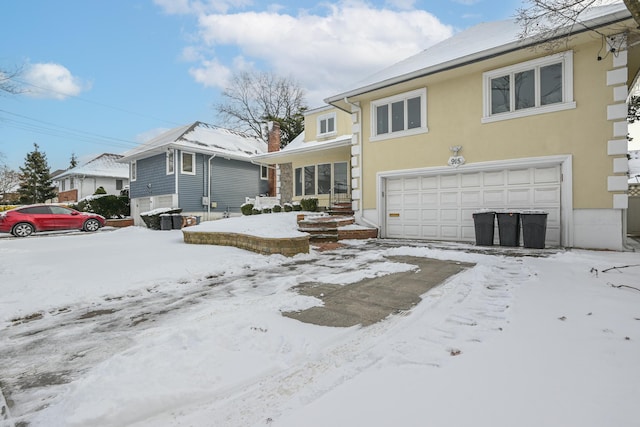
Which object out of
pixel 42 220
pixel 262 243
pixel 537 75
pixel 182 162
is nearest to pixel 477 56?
pixel 537 75

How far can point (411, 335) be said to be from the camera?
2.52m

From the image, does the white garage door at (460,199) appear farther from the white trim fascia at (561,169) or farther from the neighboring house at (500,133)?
the white trim fascia at (561,169)

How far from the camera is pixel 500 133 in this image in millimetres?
8234

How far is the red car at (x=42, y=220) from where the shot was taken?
42.9 feet

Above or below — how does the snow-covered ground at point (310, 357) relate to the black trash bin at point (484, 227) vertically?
below

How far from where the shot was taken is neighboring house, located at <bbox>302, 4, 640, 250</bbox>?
689cm

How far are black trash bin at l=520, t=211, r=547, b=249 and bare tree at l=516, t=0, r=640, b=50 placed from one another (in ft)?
12.9

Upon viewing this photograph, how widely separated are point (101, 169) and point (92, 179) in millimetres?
1314

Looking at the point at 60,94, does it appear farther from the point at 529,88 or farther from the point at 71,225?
the point at 529,88

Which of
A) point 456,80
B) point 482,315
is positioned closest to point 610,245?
point 456,80

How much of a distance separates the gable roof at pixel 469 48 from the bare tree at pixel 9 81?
A: 10.4 meters

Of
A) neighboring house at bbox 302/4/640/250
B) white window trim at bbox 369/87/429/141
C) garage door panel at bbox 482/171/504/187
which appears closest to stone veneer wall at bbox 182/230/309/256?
neighboring house at bbox 302/4/640/250

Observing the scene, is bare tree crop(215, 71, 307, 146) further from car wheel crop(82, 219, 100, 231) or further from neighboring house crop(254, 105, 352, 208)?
car wheel crop(82, 219, 100, 231)

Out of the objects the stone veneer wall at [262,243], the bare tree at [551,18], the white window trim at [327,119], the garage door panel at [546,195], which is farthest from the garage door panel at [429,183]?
the white window trim at [327,119]
